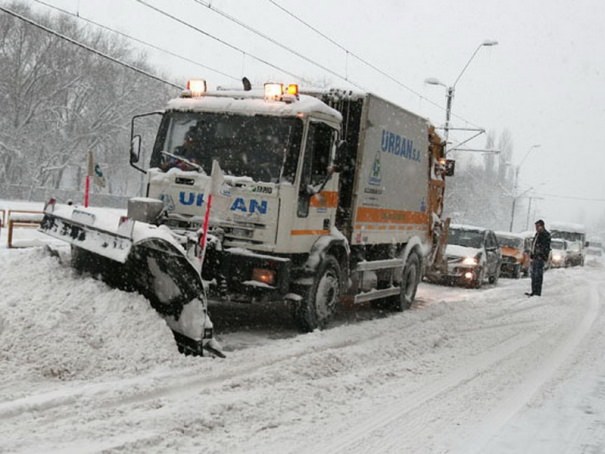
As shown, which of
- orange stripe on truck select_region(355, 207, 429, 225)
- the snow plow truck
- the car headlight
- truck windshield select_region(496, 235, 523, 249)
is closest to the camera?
the snow plow truck

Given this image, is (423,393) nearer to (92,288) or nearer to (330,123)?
(92,288)

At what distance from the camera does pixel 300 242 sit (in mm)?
8312

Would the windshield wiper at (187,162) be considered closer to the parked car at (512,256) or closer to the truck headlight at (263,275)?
the truck headlight at (263,275)

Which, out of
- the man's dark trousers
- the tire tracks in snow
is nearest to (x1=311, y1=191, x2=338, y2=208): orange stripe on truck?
the tire tracks in snow

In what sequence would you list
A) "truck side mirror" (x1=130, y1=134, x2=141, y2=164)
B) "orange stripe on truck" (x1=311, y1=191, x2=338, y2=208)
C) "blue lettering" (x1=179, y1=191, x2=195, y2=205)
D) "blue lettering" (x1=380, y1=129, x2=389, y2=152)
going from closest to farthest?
1. "blue lettering" (x1=179, y1=191, x2=195, y2=205)
2. "orange stripe on truck" (x1=311, y1=191, x2=338, y2=208)
3. "truck side mirror" (x1=130, y1=134, x2=141, y2=164)
4. "blue lettering" (x1=380, y1=129, x2=389, y2=152)

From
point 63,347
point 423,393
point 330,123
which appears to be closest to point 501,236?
point 330,123

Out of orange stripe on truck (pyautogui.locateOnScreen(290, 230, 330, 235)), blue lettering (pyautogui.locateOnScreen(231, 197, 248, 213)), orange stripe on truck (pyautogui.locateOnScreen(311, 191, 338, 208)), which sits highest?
orange stripe on truck (pyautogui.locateOnScreen(311, 191, 338, 208))

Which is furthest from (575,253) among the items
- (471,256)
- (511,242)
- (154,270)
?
(154,270)

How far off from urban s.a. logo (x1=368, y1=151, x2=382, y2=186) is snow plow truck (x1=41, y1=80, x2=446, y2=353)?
9.3 inches

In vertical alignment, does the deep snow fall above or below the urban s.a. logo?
below

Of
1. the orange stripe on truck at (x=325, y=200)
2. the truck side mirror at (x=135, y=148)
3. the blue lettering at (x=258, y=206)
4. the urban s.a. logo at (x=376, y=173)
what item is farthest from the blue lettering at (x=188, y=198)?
the urban s.a. logo at (x=376, y=173)

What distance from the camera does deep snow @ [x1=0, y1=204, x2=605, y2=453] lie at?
14.9 ft

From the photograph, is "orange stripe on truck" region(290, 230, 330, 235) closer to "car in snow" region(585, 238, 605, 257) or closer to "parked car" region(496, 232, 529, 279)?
"parked car" region(496, 232, 529, 279)

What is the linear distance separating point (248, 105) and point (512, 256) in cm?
1738
